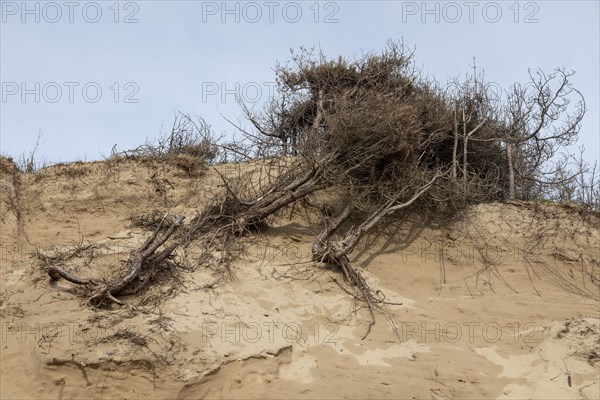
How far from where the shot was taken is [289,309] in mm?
8383

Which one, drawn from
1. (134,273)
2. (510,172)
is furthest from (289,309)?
(510,172)

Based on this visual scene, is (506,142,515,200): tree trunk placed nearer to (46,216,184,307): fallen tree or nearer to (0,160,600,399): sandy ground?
(0,160,600,399): sandy ground

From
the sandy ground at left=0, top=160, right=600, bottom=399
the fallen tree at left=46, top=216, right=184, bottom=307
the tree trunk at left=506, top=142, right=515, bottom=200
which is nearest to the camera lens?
the sandy ground at left=0, top=160, right=600, bottom=399

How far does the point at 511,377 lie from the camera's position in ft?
25.6

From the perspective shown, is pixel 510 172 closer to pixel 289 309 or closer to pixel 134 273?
pixel 289 309

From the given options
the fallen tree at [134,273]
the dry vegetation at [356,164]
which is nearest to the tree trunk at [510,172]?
the dry vegetation at [356,164]

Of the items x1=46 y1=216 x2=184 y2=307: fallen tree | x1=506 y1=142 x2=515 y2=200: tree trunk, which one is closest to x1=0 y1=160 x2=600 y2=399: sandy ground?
x1=46 y1=216 x2=184 y2=307: fallen tree

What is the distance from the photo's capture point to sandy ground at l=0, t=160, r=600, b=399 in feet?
22.9

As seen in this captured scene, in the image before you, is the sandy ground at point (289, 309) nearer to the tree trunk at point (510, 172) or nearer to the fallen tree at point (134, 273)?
the fallen tree at point (134, 273)

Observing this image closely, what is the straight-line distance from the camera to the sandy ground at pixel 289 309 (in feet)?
22.9

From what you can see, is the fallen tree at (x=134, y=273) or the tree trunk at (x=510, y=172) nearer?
the fallen tree at (x=134, y=273)

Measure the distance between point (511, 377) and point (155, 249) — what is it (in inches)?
169

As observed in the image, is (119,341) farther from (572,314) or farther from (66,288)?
(572,314)

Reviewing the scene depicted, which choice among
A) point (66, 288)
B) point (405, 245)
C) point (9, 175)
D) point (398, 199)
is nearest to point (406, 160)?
point (398, 199)
